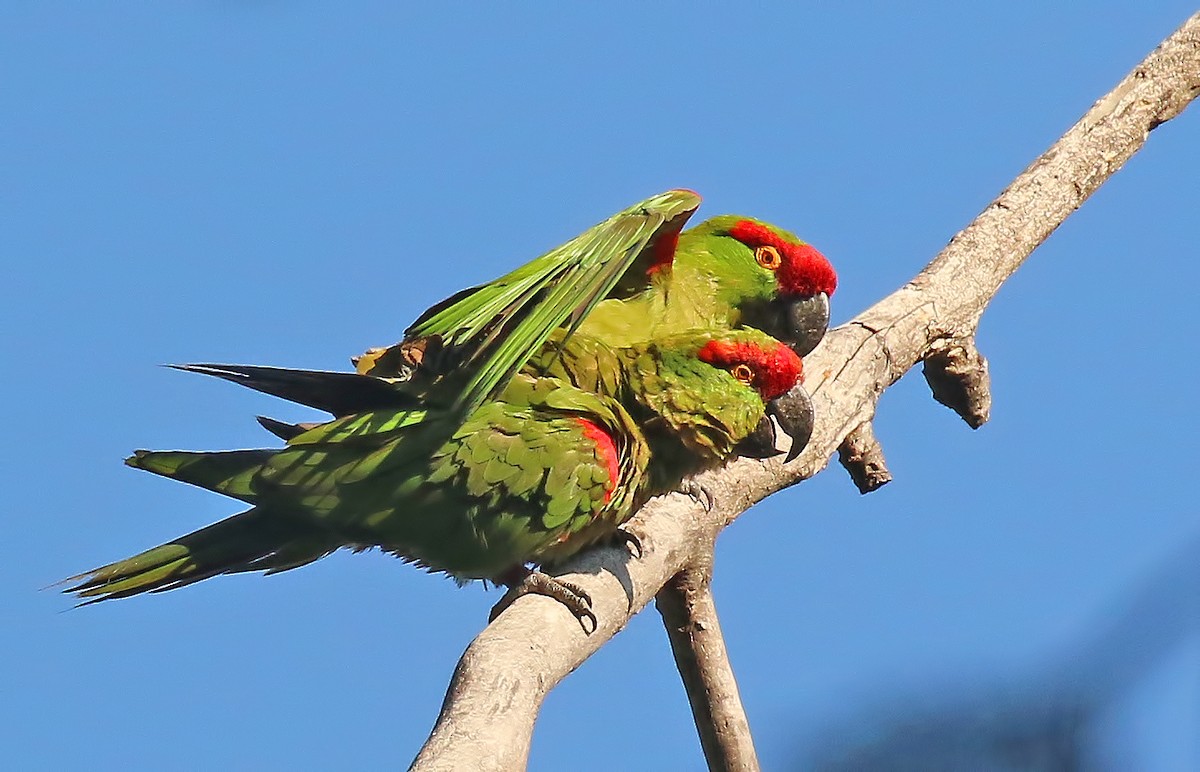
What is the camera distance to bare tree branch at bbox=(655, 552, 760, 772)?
462 centimetres

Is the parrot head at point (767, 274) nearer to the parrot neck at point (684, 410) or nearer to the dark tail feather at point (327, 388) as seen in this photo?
the parrot neck at point (684, 410)

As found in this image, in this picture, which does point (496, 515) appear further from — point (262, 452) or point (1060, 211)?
point (1060, 211)

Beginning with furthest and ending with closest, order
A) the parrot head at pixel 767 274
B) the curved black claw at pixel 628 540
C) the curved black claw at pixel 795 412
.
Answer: the parrot head at pixel 767 274, the curved black claw at pixel 795 412, the curved black claw at pixel 628 540

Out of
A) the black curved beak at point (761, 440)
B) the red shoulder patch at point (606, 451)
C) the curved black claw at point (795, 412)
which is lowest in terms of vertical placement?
the red shoulder patch at point (606, 451)

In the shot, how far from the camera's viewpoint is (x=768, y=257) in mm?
6133

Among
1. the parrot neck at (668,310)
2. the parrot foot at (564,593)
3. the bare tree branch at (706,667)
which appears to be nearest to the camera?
the parrot foot at (564,593)

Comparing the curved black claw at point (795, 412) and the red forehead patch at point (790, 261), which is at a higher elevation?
the red forehead patch at point (790, 261)

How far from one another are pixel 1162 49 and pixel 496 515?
11.1 feet

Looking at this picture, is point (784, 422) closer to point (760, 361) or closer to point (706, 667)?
point (760, 361)

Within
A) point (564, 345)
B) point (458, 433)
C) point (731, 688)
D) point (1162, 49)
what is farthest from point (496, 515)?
point (1162, 49)

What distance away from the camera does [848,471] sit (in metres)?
5.62

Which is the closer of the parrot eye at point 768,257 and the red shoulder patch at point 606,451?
the red shoulder patch at point 606,451

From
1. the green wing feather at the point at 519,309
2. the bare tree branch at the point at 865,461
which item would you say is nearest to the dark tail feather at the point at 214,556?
the green wing feather at the point at 519,309

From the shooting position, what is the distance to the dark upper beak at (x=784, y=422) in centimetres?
471
